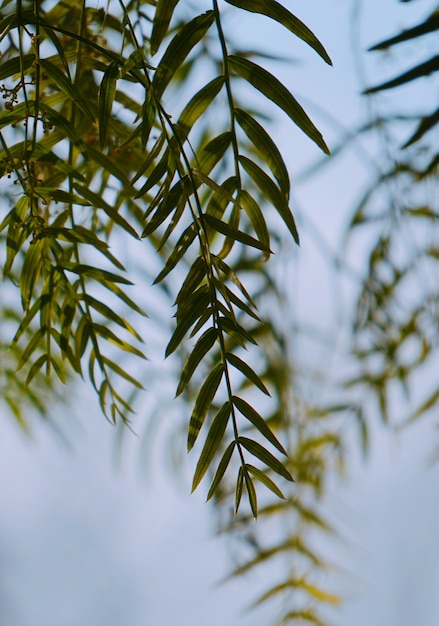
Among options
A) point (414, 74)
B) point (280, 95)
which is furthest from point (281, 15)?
point (414, 74)

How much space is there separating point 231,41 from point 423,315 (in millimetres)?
387

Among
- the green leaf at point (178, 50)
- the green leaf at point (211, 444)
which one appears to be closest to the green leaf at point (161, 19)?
the green leaf at point (178, 50)

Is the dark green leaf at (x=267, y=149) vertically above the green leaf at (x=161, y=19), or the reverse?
the green leaf at (x=161, y=19)

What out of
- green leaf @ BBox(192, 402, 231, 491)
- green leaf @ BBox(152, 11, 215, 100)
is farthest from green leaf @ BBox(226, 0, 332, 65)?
green leaf @ BBox(192, 402, 231, 491)

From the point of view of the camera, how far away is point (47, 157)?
0.28 meters

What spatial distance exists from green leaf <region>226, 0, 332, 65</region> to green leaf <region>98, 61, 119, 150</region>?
42mm

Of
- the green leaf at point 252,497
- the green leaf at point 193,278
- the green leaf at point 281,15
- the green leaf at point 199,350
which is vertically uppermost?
the green leaf at point 281,15

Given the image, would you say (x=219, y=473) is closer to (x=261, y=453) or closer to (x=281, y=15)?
(x=261, y=453)

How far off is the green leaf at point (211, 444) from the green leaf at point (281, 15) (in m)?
0.12

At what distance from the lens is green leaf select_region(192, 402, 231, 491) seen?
0.27 meters

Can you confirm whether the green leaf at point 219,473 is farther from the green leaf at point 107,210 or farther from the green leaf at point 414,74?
the green leaf at point 414,74

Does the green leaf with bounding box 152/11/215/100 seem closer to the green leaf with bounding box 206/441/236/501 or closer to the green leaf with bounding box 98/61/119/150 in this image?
the green leaf with bounding box 98/61/119/150

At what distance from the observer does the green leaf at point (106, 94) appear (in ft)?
0.85

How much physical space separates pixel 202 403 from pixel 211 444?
1 cm
